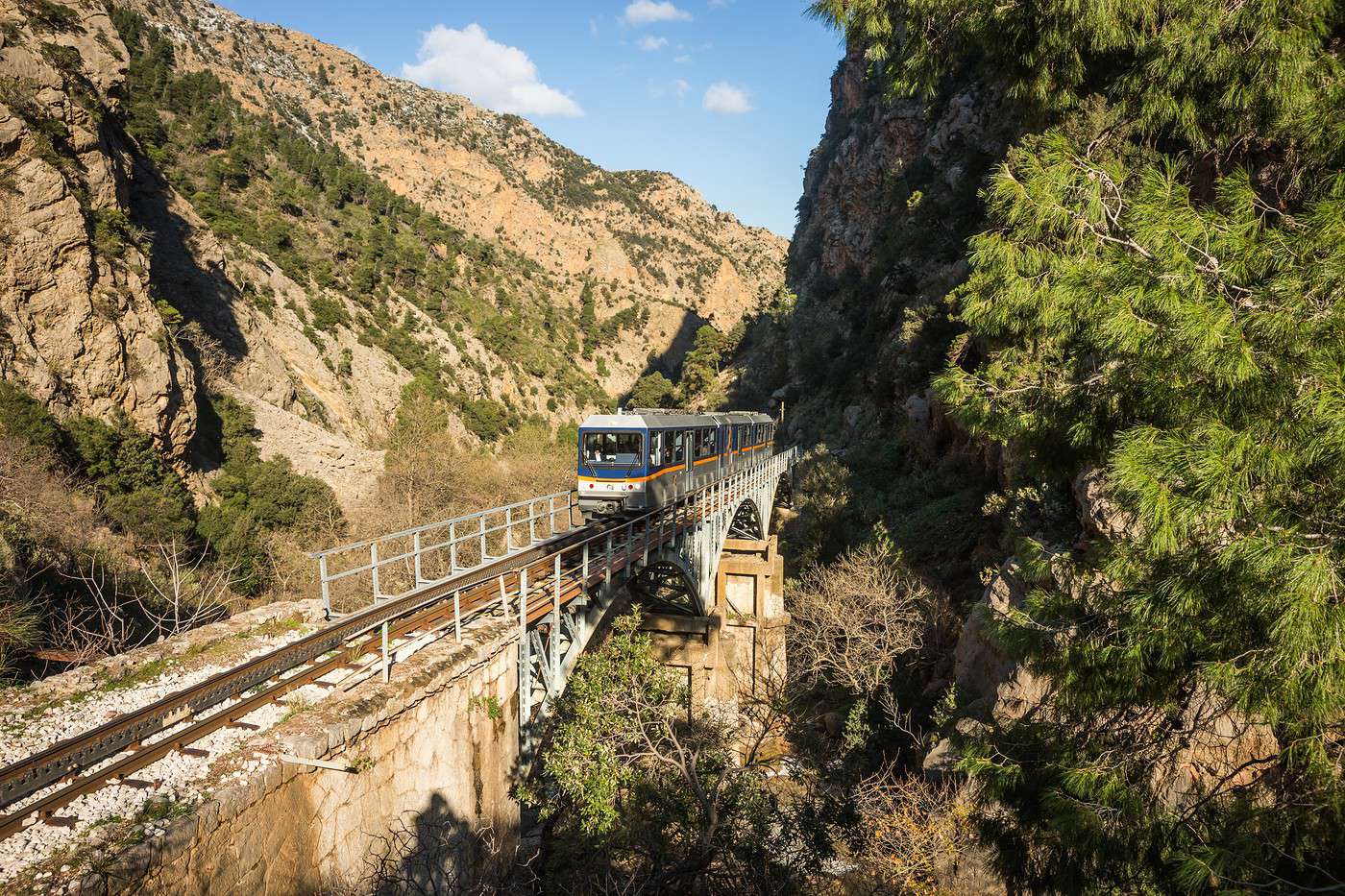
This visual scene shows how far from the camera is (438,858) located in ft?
20.1

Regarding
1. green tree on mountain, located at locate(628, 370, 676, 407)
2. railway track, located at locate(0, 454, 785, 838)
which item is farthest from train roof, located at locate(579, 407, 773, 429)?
green tree on mountain, located at locate(628, 370, 676, 407)

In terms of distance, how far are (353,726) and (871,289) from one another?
41.7 m

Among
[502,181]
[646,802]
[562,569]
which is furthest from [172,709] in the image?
[502,181]

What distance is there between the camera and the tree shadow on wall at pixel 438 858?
538cm

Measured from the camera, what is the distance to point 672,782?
1052 cm

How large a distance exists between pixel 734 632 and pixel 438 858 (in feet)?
46.9

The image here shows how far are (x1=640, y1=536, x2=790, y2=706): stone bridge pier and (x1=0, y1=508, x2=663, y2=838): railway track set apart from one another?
9.00 metres

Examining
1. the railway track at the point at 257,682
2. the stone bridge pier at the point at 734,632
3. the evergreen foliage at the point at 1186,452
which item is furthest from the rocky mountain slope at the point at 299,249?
Answer: the evergreen foliage at the point at 1186,452

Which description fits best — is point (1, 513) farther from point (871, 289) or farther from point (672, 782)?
point (871, 289)

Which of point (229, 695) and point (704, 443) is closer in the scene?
point (229, 695)

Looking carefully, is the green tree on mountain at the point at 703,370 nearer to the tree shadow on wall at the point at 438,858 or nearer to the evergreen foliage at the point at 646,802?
the evergreen foliage at the point at 646,802

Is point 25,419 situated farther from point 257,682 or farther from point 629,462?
point 257,682

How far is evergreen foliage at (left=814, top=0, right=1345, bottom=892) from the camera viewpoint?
297cm

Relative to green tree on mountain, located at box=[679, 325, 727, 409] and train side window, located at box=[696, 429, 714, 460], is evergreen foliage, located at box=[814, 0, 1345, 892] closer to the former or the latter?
train side window, located at box=[696, 429, 714, 460]
